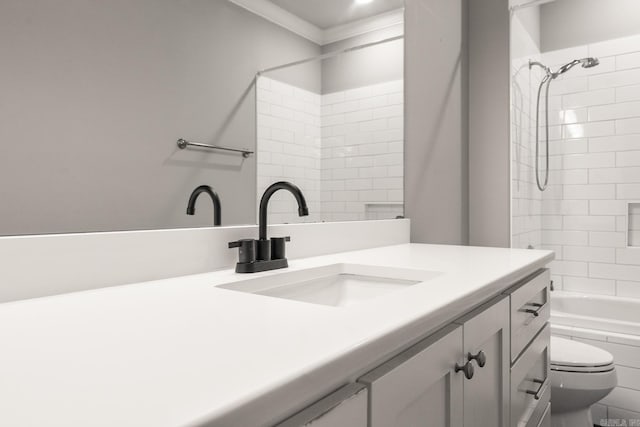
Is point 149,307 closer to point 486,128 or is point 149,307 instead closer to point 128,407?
point 128,407

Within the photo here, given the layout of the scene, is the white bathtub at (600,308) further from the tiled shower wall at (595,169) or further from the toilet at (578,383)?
the toilet at (578,383)

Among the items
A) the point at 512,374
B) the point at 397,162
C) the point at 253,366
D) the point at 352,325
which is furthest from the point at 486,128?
the point at 253,366

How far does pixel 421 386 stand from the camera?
0.65m

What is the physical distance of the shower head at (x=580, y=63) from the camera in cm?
278

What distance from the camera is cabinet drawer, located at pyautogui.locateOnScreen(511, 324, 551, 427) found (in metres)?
1.15

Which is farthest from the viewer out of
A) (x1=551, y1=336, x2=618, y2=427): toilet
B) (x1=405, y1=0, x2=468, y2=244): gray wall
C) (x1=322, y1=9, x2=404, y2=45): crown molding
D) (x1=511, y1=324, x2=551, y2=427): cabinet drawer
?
(x1=405, y1=0, x2=468, y2=244): gray wall

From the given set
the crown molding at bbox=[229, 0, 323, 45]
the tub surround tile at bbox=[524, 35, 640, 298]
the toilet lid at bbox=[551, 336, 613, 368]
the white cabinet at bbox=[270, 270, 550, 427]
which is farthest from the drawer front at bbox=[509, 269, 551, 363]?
the tub surround tile at bbox=[524, 35, 640, 298]

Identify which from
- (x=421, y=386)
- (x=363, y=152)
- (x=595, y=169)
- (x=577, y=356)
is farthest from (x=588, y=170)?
(x=421, y=386)

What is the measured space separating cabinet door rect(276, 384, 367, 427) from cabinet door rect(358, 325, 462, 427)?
21 millimetres

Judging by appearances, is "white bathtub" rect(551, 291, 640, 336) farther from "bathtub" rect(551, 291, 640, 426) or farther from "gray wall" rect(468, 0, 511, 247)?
"gray wall" rect(468, 0, 511, 247)

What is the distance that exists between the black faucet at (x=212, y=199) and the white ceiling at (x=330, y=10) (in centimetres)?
61

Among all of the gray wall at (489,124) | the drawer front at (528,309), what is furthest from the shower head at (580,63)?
the drawer front at (528,309)

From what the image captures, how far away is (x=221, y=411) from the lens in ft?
1.16

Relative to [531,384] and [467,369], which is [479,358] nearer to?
[467,369]
